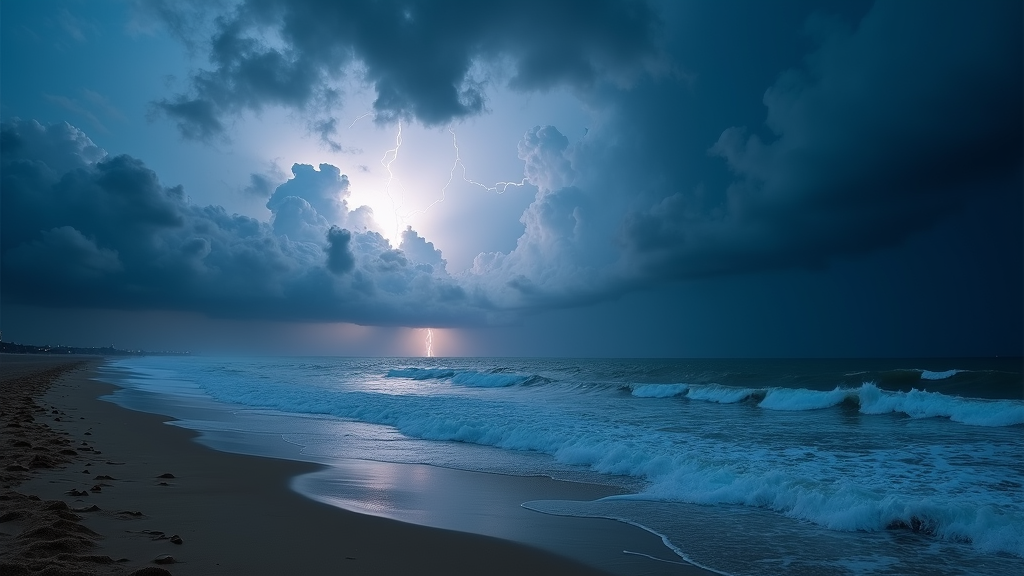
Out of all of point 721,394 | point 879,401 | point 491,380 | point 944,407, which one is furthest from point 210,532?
point 491,380

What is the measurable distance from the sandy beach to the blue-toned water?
1.18 m

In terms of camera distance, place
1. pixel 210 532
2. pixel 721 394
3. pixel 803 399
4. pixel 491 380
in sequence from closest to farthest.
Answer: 1. pixel 210 532
2. pixel 803 399
3. pixel 721 394
4. pixel 491 380

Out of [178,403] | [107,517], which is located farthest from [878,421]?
[178,403]

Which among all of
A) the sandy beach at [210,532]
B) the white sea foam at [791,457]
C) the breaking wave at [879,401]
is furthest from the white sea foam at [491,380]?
the sandy beach at [210,532]

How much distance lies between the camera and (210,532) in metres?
5.95

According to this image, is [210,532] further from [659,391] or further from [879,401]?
Answer: [659,391]

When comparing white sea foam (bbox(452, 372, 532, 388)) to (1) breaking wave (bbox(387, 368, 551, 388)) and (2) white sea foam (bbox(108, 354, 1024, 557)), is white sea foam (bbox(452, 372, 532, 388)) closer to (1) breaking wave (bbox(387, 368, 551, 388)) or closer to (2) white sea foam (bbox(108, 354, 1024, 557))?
(1) breaking wave (bbox(387, 368, 551, 388))

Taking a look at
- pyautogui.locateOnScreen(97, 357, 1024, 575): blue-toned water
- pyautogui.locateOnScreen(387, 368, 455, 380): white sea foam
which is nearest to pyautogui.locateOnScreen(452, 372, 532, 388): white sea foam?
pyautogui.locateOnScreen(387, 368, 455, 380): white sea foam

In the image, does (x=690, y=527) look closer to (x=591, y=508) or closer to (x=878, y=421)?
(x=591, y=508)

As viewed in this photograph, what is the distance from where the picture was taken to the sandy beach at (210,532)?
4777 mm

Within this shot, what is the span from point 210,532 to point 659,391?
31.1 metres

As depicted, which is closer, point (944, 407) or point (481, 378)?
point (944, 407)

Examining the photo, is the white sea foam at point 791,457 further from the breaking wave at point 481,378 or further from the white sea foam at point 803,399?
the breaking wave at point 481,378

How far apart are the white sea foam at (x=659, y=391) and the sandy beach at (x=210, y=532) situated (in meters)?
24.9
